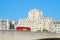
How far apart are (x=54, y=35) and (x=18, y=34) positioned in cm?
185

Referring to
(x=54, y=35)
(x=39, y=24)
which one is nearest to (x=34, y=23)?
(x=39, y=24)

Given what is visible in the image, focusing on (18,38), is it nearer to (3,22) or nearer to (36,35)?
(36,35)

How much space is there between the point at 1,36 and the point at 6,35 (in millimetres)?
226

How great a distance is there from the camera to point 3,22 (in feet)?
612

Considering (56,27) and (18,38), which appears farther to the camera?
(56,27)

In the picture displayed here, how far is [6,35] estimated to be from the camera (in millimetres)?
10742

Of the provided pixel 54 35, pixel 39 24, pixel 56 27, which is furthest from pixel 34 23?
pixel 54 35

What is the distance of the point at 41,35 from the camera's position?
1138 centimetres

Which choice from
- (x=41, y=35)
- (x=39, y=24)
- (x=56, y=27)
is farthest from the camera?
(x=39, y=24)

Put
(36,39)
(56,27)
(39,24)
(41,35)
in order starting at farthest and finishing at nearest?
(39,24) < (56,27) < (41,35) < (36,39)

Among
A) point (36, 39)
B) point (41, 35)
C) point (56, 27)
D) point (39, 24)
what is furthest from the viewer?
point (39, 24)

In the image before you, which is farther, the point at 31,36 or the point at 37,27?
the point at 37,27

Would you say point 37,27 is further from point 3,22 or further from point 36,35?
point 36,35

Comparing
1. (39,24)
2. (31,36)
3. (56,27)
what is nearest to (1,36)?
(31,36)
